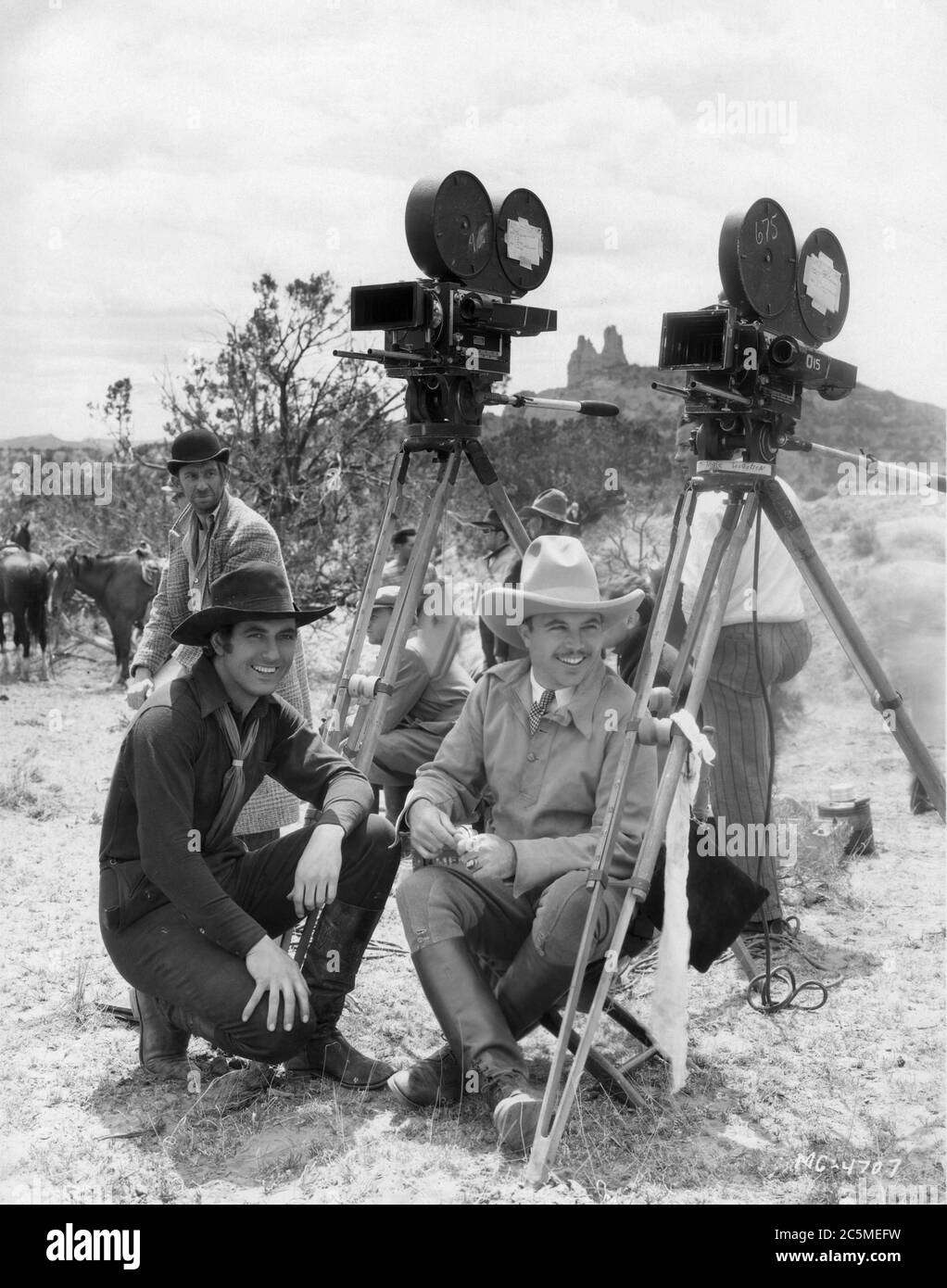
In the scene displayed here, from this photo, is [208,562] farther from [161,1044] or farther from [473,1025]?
[473,1025]

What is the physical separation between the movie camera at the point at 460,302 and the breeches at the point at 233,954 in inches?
58.0

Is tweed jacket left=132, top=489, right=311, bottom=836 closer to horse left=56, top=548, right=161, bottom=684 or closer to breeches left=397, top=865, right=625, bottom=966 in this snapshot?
breeches left=397, top=865, right=625, bottom=966

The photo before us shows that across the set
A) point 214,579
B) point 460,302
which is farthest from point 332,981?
point 460,302

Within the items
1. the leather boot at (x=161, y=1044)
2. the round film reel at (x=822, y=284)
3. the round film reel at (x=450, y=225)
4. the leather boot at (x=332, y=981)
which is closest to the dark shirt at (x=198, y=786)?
the leather boot at (x=332, y=981)

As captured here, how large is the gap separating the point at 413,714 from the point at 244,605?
6.65 feet

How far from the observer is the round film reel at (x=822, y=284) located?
359cm

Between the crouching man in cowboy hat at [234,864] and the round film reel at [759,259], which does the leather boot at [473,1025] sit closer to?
the crouching man in cowboy hat at [234,864]

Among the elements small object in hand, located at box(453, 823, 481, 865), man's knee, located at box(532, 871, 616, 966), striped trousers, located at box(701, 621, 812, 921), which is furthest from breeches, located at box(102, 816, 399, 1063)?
striped trousers, located at box(701, 621, 812, 921)

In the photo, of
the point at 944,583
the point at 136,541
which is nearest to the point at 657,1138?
the point at 944,583

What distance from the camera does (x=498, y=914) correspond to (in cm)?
334

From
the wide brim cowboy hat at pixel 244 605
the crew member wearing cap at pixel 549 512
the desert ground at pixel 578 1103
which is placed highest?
the crew member wearing cap at pixel 549 512

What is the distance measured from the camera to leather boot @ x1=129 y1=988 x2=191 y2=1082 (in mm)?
3383

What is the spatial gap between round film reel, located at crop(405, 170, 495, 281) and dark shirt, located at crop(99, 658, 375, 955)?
1492mm

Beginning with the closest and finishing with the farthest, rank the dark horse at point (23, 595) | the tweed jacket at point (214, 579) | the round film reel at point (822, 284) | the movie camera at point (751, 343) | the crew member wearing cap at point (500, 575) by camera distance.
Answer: the movie camera at point (751, 343)
the round film reel at point (822, 284)
the tweed jacket at point (214, 579)
the crew member wearing cap at point (500, 575)
the dark horse at point (23, 595)
